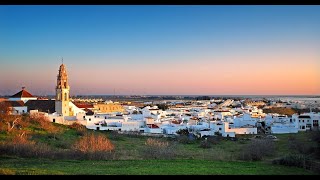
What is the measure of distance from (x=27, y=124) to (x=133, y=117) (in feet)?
39.1

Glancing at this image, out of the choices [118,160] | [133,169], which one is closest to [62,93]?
[118,160]

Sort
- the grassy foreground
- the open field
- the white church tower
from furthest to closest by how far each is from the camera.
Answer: the white church tower
the open field
the grassy foreground

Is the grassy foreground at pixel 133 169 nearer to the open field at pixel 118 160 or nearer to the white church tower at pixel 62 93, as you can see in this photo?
the open field at pixel 118 160

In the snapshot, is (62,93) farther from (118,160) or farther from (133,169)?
(133,169)

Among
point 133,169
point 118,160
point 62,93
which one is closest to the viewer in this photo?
point 133,169

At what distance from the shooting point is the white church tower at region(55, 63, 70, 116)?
2859cm

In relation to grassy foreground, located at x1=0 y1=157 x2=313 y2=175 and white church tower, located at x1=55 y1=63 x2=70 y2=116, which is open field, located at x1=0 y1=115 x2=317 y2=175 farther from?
white church tower, located at x1=55 y1=63 x2=70 y2=116

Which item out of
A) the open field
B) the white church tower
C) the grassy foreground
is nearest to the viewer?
the grassy foreground

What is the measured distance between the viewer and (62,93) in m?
28.5

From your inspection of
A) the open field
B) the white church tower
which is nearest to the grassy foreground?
the open field

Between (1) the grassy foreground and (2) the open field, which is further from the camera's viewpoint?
(2) the open field

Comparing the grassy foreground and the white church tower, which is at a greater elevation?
the white church tower
